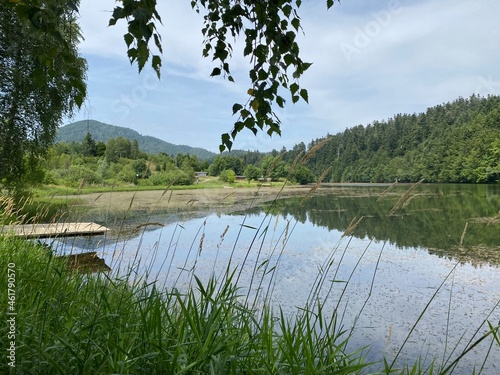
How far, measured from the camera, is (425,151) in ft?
171

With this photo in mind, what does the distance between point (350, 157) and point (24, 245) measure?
55.8 m

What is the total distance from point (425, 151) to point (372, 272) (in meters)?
50.4

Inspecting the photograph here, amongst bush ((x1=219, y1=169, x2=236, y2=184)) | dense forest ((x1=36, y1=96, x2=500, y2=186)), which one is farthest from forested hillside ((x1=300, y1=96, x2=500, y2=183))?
bush ((x1=219, y1=169, x2=236, y2=184))

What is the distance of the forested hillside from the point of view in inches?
1720

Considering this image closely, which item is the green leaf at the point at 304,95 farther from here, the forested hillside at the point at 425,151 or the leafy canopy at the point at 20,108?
the forested hillside at the point at 425,151

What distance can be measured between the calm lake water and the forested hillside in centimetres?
2233

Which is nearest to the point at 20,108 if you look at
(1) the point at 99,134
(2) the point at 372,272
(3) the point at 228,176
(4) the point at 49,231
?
(4) the point at 49,231

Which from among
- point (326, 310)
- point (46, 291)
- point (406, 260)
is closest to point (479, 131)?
point (406, 260)

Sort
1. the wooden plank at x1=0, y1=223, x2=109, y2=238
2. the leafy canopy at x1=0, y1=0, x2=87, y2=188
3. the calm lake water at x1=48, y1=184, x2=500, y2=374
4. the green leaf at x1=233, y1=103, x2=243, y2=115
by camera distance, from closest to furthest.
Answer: the green leaf at x1=233, y1=103, x2=243, y2=115, the calm lake water at x1=48, y1=184, x2=500, y2=374, the wooden plank at x1=0, y1=223, x2=109, y2=238, the leafy canopy at x1=0, y1=0, x2=87, y2=188

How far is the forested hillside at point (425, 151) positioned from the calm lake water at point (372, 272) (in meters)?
22.3

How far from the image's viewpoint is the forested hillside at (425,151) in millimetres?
43688

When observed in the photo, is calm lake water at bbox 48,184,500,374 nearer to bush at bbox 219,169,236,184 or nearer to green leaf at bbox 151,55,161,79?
green leaf at bbox 151,55,161,79

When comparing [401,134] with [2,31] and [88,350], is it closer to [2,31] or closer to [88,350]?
[2,31]

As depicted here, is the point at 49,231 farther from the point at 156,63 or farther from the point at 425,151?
the point at 425,151
